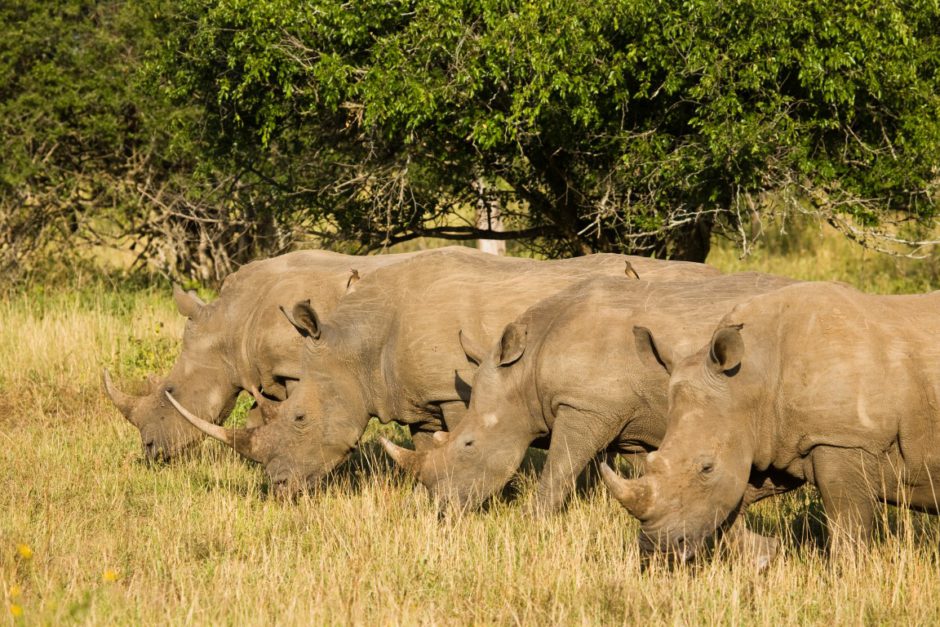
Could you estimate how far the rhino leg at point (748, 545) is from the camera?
604 centimetres

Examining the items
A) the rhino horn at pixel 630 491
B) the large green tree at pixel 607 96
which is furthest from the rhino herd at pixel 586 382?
the large green tree at pixel 607 96

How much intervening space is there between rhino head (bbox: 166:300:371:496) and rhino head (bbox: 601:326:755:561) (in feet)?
9.01

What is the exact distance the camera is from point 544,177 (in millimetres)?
12914

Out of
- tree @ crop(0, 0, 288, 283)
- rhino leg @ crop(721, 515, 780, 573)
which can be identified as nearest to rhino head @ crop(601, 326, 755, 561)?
rhino leg @ crop(721, 515, 780, 573)

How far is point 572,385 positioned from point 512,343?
450mm

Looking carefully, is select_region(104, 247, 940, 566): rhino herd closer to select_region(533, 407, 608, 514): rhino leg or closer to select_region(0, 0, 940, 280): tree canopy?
select_region(533, 407, 608, 514): rhino leg

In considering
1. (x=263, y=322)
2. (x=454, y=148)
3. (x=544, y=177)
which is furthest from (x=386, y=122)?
(x=263, y=322)

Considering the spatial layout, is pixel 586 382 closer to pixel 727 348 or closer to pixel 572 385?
pixel 572 385

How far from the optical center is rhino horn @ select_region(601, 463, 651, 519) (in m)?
5.45

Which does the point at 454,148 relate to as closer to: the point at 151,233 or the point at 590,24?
the point at 590,24

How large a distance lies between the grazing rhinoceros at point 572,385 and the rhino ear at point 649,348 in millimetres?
13

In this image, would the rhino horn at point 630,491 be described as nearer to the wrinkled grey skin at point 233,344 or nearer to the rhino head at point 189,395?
the wrinkled grey skin at point 233,344

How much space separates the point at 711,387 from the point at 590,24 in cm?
553

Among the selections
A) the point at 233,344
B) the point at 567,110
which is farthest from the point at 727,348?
the point at 567,110
